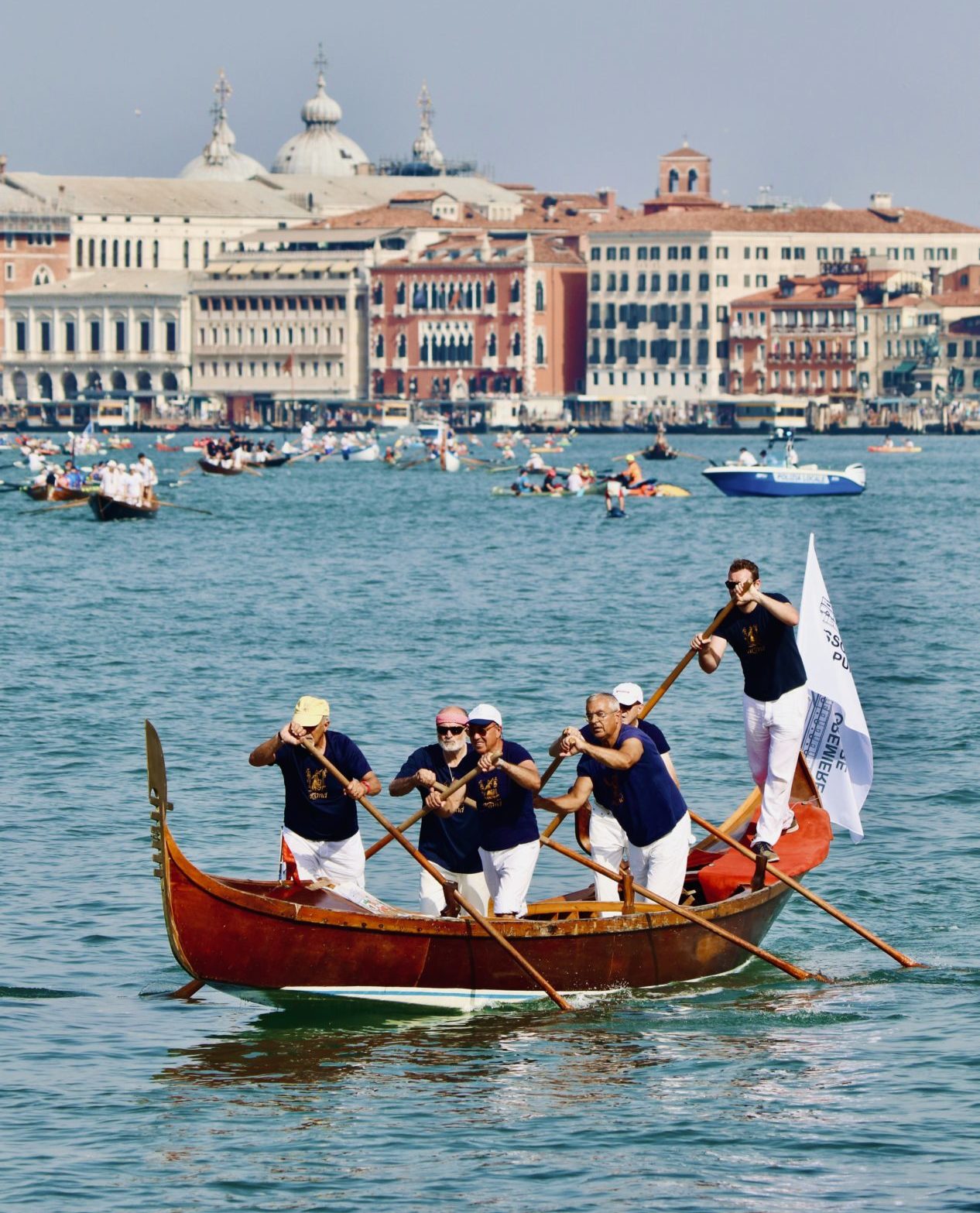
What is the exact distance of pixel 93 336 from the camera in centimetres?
15600

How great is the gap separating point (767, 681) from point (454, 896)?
2.03 m

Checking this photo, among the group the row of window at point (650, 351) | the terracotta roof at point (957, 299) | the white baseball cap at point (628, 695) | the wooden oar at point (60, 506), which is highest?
the terracotta roof at point (957, 299)

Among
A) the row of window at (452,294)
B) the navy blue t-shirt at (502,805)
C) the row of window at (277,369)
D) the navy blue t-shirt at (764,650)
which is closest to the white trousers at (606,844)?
the navy blue t-shirt at (502,805)

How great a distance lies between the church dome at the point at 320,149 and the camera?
18200 cm

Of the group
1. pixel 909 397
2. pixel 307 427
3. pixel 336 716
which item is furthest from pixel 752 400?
pixel 336 716

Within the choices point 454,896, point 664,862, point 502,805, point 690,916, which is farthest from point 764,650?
point 454,896

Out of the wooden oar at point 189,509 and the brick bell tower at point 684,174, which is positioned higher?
the brick bell tower at point 684,174

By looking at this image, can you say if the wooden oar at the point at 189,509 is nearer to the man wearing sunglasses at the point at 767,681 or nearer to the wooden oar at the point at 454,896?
the man wearing sunglasses at the point at 767,681

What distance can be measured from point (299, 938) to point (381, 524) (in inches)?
1936

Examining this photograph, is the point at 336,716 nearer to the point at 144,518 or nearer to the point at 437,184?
the point at 144,518

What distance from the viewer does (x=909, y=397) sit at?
13875 centimetres

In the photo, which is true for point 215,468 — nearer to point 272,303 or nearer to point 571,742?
point 272,303

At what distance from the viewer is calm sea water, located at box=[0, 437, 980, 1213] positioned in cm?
1113

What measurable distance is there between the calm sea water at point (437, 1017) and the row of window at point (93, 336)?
118665 millimetres
